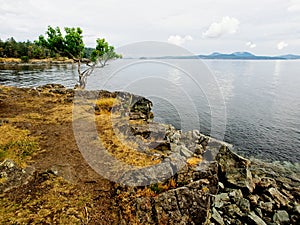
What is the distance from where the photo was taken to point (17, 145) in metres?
11.9

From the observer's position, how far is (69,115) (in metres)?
18.0

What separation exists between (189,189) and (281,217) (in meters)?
7.68

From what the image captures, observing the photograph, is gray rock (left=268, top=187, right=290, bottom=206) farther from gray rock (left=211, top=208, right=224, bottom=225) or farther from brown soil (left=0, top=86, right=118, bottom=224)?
brown soil (left=0, top=86, right=118, bottom=224)

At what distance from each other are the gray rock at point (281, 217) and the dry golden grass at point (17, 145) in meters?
14.6

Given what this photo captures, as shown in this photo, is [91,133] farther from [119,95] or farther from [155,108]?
[155,108]

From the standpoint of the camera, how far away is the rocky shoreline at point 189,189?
783 cm

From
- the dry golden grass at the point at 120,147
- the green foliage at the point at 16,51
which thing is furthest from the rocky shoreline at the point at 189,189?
the green foliage at the point at 16,51

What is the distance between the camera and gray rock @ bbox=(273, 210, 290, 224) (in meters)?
11.4

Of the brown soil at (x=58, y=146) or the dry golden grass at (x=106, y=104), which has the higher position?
the dry golden grass at (x=106, y=104)

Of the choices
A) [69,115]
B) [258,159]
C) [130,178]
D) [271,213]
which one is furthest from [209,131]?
[130,178]

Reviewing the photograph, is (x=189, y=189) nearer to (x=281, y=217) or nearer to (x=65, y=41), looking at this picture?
(x=281, y=217)

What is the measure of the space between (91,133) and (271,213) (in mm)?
12968

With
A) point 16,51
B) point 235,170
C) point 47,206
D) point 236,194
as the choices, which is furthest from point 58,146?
point 16,51

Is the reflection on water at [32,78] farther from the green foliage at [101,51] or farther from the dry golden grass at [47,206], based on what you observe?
the dry golden grass at [47,206]
